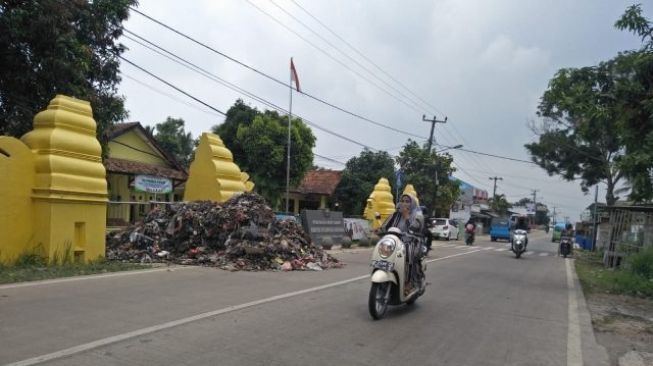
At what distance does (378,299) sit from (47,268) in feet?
22.1

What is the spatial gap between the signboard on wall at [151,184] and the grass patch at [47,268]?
11.2m

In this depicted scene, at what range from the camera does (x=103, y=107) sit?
1731 cm

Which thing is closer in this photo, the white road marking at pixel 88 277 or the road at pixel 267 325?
the road at pixel 267 325

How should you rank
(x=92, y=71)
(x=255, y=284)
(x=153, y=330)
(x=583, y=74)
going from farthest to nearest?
(x=92, y=71) < (x=583, y=74) < (x=255, y=284) < (x=153, y=330)

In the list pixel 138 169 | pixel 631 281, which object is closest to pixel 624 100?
pixel 631 281

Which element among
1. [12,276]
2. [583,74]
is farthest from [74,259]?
[583,74]

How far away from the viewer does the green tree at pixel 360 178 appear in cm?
4697

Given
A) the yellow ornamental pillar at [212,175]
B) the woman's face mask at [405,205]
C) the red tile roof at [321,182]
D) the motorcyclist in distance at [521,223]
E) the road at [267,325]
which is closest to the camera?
the road at [267,325]

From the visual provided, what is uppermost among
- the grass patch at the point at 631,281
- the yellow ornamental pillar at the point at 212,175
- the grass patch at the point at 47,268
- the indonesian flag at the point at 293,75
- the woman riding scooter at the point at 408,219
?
the indonesian flag at the point at 293,75

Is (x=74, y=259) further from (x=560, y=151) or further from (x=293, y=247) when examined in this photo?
(x=560, y=151)

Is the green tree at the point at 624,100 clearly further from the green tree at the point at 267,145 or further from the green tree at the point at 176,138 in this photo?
the green tree at the point at 176,138

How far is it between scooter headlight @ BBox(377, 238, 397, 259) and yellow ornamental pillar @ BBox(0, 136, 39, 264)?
7.38 m

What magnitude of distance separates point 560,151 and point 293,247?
2698 centimetres

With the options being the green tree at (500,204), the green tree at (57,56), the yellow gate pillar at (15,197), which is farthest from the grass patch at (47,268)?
the green tree at (500,204)
